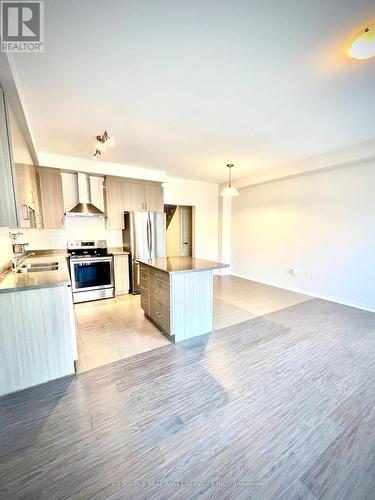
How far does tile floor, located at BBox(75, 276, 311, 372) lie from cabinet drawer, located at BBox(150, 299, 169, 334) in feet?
0.43

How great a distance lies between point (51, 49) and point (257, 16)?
152 cm

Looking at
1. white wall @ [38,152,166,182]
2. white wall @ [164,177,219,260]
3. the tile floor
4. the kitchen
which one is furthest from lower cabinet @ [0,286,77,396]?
white wall @ [164,177,219,260]

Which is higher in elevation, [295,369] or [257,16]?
[257,16]

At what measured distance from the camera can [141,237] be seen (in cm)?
454

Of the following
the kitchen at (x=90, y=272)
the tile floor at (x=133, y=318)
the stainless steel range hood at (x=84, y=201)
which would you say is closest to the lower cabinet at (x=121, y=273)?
the kitchen at (x=90, y=272)

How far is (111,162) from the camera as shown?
4.35 m

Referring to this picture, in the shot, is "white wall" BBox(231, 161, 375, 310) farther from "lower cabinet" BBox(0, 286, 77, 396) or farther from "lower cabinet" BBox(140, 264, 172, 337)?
"lower cabinet" BBox(0, 286, 77, 396)

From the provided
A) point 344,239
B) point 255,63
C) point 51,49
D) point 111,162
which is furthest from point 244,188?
point 51,49

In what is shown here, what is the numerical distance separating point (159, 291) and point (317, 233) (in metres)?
3.49

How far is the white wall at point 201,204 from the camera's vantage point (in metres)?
5.60

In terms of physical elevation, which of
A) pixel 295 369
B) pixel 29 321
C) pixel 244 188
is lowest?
pixel 295 369

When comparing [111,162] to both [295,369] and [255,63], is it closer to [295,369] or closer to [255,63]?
[255,63]

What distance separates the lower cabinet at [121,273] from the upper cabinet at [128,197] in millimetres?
736

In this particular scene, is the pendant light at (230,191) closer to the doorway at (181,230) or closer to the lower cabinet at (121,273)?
the doorway at (181,230)
